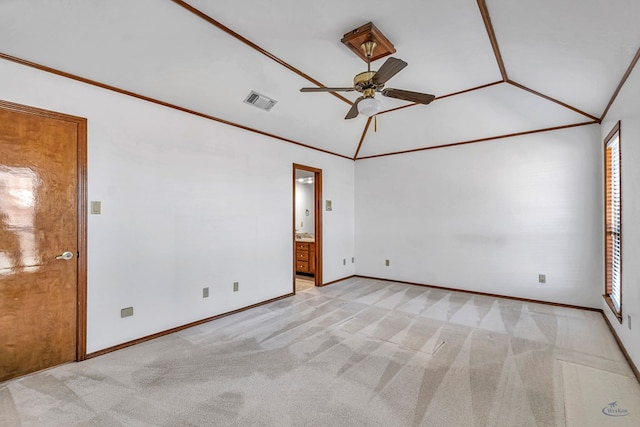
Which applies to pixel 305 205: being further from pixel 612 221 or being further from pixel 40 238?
pixel 612 221

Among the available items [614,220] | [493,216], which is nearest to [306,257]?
[493,216]

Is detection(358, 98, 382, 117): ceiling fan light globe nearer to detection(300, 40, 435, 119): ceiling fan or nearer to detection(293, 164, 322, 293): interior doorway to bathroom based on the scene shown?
detection(300, 40, 435, 119): ceiling fan

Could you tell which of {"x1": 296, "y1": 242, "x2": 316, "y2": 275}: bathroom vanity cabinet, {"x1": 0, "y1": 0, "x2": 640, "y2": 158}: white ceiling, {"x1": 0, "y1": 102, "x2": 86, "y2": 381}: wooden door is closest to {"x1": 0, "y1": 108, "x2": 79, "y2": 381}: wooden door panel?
{"x1": 0, "y1": 102, "x2": 86, "y2": 381}: wooden door

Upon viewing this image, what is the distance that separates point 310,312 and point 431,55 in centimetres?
340

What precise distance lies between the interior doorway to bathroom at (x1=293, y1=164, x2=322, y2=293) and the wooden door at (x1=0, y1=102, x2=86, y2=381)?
2917 mm

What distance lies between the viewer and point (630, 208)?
274 centimetres

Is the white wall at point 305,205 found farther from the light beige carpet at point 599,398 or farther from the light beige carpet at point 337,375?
the light beige carpet at point 599,398

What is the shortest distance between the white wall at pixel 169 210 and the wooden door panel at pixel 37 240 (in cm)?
15

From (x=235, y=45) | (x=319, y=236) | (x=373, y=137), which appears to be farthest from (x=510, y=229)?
(x=235, y=45)

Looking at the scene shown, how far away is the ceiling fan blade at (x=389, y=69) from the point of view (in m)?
2.31

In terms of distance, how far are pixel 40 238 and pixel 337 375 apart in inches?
110

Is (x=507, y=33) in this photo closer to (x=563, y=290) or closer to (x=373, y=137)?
(x=373, y=137)

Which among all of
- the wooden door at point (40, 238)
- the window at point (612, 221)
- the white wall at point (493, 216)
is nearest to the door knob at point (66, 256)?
the wooden door at point (40, 238)

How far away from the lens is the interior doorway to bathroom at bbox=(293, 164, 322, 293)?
17.9 ft
